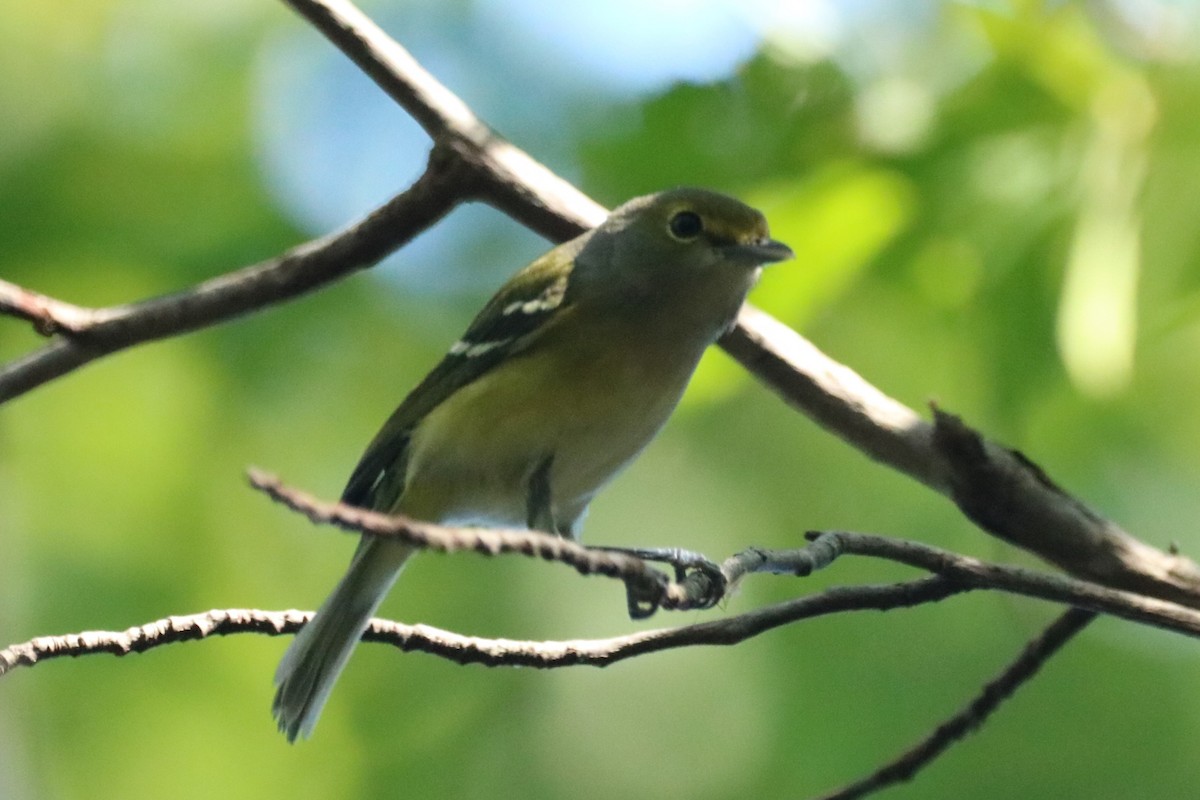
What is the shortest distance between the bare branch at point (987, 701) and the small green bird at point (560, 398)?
100 cm

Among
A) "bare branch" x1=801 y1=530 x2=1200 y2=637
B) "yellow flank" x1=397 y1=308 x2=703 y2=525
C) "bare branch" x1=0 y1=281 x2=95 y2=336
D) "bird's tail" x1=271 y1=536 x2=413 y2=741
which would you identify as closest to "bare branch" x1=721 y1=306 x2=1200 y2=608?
"bare branch" x1=801 y1=530 x2=1200 y2=637

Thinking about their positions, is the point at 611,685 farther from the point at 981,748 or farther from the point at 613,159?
the point at 613,159

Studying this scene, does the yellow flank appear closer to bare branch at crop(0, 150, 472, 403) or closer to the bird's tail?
the bird's tail

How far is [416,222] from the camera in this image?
2885 millimetres

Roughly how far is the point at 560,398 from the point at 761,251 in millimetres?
624

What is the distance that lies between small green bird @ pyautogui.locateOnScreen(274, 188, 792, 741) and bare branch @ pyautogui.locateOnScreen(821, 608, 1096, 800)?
1.00 m

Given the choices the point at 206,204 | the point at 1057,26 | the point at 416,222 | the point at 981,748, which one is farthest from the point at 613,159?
the point at 981,748

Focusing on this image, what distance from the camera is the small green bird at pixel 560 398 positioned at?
3.15 metres

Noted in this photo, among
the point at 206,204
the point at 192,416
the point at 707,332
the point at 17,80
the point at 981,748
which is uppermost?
the point at 17,80

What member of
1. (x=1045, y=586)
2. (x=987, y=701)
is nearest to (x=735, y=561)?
(x=1045, y=586)

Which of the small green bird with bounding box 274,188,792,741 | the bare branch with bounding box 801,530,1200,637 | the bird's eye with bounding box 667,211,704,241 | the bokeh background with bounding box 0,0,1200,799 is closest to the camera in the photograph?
the bare branch with bounding box 801,530,1200,637

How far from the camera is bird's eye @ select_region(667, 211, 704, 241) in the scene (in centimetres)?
334

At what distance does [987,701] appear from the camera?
267 centimetres

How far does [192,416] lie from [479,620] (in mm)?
1896
